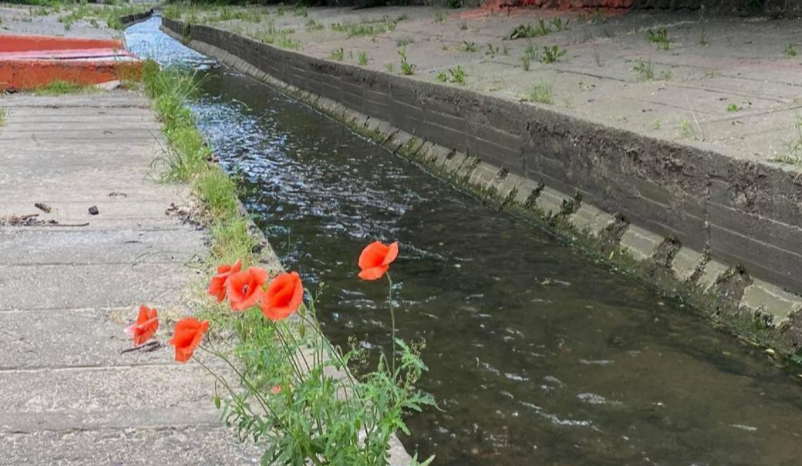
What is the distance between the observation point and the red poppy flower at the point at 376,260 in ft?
5.42

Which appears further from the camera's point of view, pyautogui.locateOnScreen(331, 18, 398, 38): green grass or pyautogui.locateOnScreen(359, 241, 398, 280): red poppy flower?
pyautogui.locateOnScreen(331, 18, 398, 38): green grass

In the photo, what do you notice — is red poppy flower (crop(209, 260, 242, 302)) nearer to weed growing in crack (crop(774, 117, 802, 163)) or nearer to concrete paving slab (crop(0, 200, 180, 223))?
concrete paving slab (crop(0, 200, 180, 223))

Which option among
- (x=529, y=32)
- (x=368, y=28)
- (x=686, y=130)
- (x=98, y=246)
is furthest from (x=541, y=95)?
(x=368, y=28)

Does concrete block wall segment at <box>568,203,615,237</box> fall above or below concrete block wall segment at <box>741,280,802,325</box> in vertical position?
below

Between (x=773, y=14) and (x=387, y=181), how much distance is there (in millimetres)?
4161

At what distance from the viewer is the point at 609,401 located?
3277 millimetres

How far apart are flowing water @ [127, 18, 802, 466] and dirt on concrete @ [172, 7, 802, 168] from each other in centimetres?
86

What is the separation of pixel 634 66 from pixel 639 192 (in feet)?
7.89

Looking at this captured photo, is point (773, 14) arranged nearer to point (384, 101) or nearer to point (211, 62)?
point (384, 101)

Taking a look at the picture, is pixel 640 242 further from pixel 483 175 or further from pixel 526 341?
pixel 483 175

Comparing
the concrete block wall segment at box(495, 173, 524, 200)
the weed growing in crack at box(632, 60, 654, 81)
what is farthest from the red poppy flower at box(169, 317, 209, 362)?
the weed growing in crack at box(632, 60, 654, 81)

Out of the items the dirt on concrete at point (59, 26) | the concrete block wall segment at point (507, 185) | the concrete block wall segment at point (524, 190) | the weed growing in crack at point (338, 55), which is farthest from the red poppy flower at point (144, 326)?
the dirt on concrete at point (59, 26)

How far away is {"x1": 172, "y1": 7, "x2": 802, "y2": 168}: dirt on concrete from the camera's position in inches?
181

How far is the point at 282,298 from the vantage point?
5.36 ft
